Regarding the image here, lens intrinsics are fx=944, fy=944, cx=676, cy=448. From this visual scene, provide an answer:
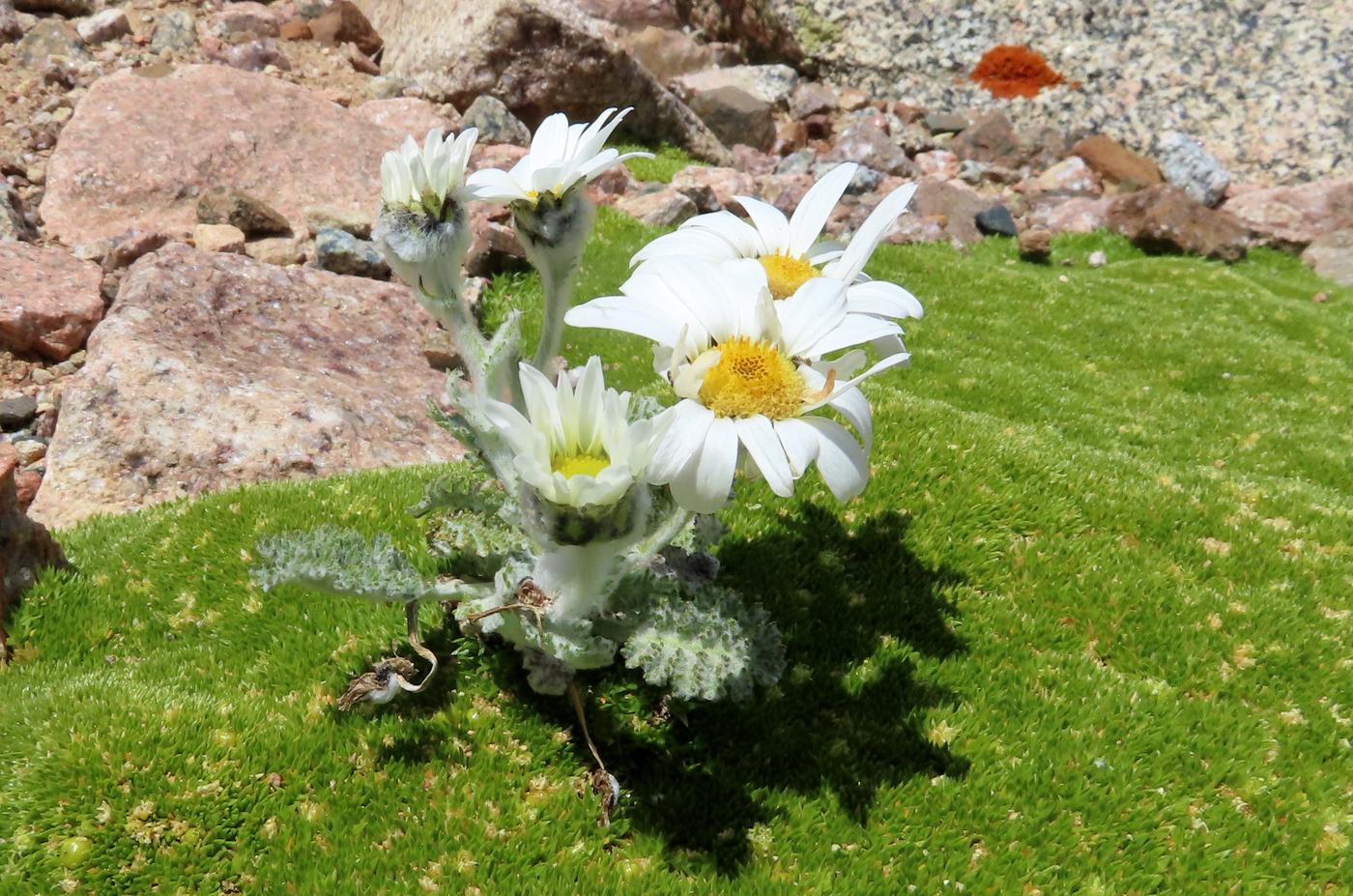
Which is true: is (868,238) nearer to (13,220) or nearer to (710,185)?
(13,220)

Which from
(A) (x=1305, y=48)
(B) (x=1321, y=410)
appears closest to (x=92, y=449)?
(B) (x=1321, y=410)

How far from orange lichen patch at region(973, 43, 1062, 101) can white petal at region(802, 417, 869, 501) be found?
104 feet

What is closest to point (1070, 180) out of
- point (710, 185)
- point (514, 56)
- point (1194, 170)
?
point (1194, 170)

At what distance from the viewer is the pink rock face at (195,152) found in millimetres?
15312

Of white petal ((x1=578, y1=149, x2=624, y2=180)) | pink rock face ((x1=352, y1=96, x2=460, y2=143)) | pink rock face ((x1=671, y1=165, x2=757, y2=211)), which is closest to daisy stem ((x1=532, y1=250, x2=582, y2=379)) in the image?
white petal ((x1=578, y1=149, x2=624, y2=180))

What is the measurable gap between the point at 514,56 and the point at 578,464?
2042 centimetres

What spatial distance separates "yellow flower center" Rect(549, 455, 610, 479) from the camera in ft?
11.6

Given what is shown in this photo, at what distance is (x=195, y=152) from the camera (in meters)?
16.3

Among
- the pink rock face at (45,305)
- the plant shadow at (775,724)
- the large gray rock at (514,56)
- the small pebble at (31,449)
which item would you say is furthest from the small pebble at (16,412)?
the large gray rock at (514,56)

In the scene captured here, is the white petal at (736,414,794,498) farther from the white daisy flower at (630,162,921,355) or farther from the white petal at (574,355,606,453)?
the white daisy flower at (630,162,921,355)

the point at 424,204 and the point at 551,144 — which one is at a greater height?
the point at 551,144

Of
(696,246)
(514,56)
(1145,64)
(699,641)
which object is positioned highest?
(696,246)

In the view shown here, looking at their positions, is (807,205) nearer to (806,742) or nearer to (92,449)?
(806,742)

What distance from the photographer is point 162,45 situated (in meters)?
20.7
